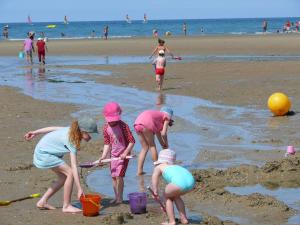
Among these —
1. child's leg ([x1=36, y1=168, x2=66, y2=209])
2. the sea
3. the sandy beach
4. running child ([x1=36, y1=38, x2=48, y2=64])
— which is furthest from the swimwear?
the sea

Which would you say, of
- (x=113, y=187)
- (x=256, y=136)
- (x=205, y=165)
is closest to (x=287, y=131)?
(x=256, y=136)

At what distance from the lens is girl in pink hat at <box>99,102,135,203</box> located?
877 centimetres

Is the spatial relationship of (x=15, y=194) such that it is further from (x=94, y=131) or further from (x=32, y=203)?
(x=94, y=131)

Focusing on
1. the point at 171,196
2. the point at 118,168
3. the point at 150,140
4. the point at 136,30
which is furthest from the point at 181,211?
the point at 136,30

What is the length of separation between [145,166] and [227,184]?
174 centimetres

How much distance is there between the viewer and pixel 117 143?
29.2 ft

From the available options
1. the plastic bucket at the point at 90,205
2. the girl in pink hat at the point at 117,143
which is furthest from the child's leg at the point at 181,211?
the girl in pink hat at the point at 117,143

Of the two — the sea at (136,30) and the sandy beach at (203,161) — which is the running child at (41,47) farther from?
the sea at (136,30)

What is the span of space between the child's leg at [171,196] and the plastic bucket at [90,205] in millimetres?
903

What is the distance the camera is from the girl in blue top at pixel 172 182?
24.6 ft

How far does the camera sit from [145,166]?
1095cm

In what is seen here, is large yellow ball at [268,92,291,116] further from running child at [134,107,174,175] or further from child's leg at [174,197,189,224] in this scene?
child's leg at [174,197,189,224]

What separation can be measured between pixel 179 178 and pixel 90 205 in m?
1.20

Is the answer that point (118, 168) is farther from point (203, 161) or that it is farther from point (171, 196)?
point (203, 161)
